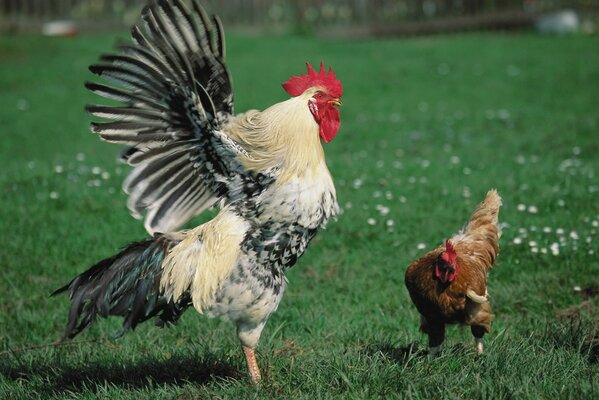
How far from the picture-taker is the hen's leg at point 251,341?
4891 millimetres

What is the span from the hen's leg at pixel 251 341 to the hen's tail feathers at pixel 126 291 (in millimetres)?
430

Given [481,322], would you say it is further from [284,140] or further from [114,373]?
[114,373]

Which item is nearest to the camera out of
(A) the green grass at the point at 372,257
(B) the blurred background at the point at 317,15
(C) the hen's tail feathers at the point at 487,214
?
(A) the green grass at the point at 372,257

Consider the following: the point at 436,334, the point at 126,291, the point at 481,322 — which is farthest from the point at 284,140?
the point at 481,322

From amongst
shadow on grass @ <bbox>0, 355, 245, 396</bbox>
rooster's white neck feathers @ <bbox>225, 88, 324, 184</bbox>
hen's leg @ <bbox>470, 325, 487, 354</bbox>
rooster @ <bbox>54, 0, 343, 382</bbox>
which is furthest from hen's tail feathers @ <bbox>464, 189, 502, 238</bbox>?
shadow on grass @ <bbox>0, 355, 245, 396</bbox>

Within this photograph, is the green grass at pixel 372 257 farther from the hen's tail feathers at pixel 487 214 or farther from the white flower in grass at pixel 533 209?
the hen's tail feathers at pixel 487 214

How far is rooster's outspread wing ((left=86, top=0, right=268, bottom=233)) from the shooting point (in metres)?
4.68

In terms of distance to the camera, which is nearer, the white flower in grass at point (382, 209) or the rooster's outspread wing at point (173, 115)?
the rooster's outspread wing at point (173, 115)

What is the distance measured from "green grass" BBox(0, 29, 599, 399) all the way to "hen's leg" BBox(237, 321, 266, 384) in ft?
0.32

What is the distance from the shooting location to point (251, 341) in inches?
193

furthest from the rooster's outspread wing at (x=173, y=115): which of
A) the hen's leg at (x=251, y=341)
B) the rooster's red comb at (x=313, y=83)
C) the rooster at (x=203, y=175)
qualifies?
the hen's leg at (x=251, y=341)

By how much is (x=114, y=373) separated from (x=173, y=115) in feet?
6.32

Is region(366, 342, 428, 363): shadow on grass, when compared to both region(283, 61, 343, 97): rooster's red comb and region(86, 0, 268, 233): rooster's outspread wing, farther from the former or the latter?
region(283, 61, 343, 97): rooster's red comb

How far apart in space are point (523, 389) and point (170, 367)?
2.43 meters
